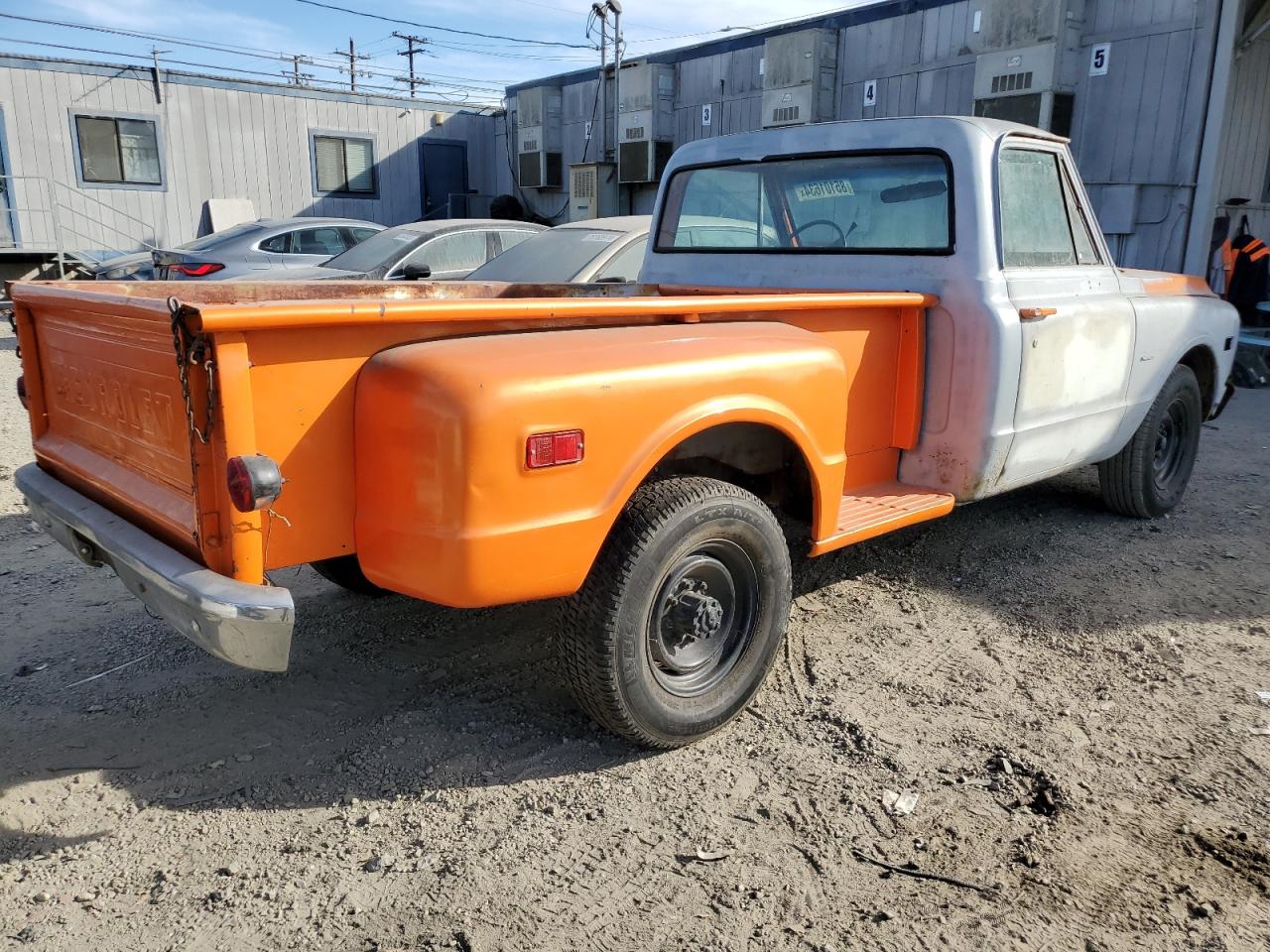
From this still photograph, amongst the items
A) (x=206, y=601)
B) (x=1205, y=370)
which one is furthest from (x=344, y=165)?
(x=206, y=601)

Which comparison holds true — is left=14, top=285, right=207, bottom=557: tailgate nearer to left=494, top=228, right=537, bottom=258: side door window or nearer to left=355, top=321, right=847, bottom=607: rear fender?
left=355, top=321, right=847, bottom=607: rear fender

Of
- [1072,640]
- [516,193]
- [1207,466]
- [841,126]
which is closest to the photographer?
[1072,640]

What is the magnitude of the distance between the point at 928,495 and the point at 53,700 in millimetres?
3227

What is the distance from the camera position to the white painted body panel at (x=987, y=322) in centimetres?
378

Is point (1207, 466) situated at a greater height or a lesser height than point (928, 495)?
lesser

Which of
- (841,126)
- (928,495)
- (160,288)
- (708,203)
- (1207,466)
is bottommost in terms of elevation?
(1207,466)

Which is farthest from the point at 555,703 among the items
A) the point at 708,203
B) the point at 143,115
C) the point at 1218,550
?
the point at 143,115

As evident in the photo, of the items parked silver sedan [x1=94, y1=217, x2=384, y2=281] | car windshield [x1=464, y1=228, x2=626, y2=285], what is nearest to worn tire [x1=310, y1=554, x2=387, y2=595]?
car windshield [x1=464, y1=228, x2=626, y2=285]

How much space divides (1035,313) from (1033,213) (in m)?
0.63

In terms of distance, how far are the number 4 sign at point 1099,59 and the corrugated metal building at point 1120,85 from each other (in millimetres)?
14

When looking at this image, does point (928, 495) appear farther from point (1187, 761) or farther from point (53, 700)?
point (53, 700)

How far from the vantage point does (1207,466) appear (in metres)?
6.86

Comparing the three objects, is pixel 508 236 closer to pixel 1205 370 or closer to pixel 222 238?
pixel 222 238

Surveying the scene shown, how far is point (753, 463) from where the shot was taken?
339 cm
